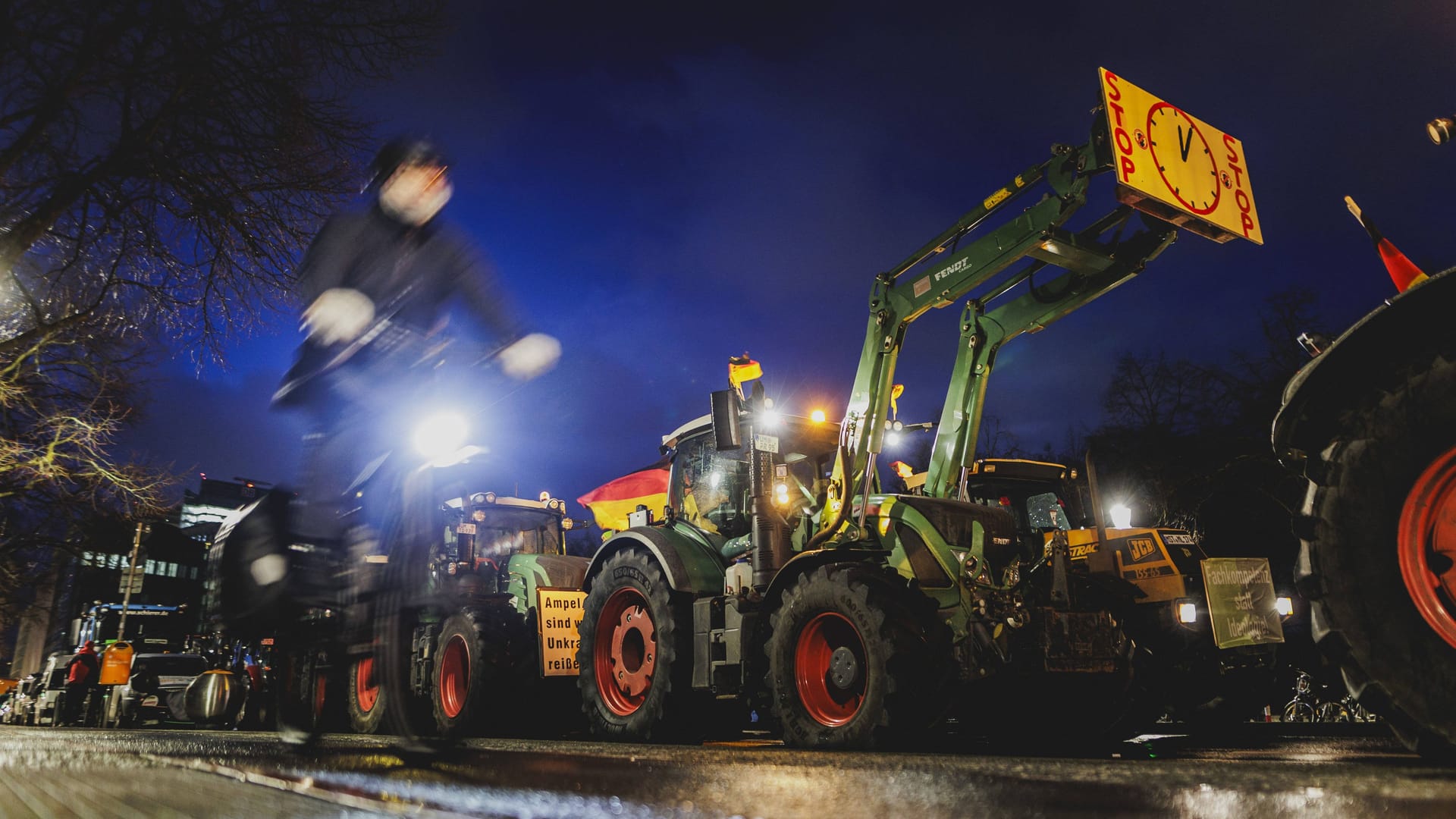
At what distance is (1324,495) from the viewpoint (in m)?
2.01

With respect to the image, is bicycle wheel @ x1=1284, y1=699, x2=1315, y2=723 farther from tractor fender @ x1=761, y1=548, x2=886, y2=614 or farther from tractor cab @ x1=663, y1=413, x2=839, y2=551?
tractor fender @ x1=761, y1=548, x2=886, y2=614

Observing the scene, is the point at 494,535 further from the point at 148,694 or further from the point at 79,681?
the point at 79,681

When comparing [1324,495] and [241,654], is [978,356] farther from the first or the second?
[241,654]

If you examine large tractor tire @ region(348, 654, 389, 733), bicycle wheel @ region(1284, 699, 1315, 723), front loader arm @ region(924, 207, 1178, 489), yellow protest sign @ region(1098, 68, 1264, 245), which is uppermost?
yellow protest sign @ region(1098, 68, 1264, 245)

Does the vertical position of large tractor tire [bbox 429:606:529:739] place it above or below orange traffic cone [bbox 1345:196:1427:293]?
below

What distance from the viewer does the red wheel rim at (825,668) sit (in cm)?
554

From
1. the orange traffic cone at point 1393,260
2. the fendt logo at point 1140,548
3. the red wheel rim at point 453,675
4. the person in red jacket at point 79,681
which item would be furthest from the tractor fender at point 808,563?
the person in red jacket at point 79,681

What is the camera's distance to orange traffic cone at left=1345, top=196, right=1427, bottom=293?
256 cm

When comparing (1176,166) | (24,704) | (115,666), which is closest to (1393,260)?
(1176,166)

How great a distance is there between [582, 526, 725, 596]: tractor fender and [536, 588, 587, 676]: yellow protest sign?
1.12 metres

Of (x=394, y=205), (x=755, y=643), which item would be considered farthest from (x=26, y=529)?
(x=394, y=205)

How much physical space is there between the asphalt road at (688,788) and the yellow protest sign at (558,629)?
18.3 ft

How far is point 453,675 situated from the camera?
888 cm

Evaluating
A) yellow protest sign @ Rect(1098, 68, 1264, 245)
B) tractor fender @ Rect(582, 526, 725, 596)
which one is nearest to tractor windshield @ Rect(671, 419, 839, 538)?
tractor fender @ Rect(582, 526, 725, 596)
